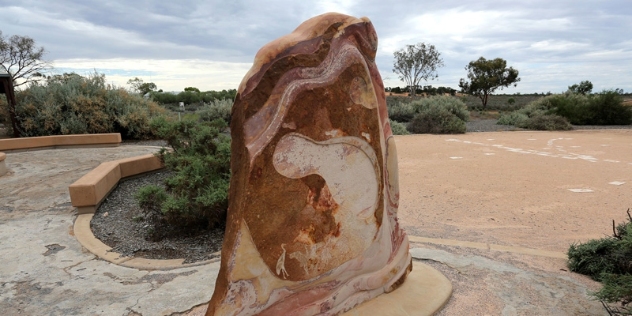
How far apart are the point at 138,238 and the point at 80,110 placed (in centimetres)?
920

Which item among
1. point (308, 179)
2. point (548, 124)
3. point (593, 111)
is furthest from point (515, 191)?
point (593, 111)

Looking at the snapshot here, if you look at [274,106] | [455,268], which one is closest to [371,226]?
→ [274,106]

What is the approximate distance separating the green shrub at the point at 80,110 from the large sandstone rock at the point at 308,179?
11.3 metres

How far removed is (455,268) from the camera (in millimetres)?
3502

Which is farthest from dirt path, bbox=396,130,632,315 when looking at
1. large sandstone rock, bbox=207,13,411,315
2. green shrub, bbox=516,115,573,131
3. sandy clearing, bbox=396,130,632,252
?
green shrub, bbox=516,115,573,131

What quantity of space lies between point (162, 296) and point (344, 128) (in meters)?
1.95

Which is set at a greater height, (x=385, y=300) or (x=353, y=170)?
(x=353, y=170)

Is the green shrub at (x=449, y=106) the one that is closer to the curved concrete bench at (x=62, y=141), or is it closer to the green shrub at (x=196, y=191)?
the curved concrete bench at (x=62, y=141)

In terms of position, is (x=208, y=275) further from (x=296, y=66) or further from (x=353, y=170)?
(x=296, y=66)

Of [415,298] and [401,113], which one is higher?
[401,113]

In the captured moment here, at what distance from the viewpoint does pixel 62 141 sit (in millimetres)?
10789

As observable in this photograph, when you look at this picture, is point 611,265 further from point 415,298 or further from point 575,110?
point 575,110

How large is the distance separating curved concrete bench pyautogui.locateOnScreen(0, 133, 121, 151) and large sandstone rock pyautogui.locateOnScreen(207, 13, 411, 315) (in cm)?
1009

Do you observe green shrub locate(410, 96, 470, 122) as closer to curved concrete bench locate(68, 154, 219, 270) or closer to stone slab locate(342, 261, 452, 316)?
curved concrete bench locate(68, 154, 219, 270)
